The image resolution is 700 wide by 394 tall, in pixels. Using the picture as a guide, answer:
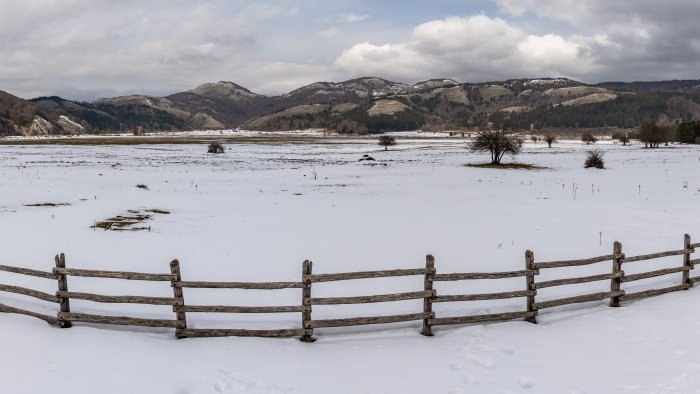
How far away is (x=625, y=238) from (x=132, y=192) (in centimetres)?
2952

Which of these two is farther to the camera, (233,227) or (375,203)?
(375,203)

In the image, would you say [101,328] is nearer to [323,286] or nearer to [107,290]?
[107,290]

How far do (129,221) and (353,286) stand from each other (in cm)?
1360

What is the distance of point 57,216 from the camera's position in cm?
2333

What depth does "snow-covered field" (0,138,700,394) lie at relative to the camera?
8.81m

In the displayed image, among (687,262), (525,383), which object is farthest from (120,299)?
(687,262)

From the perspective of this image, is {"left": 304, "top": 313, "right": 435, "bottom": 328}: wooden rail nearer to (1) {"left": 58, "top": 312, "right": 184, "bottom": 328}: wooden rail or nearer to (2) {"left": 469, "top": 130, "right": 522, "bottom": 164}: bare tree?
(1) {"left": 58, "top": 312, "right": 184, "bottom": 328}: wooden rail

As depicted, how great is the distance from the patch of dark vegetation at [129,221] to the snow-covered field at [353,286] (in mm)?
709

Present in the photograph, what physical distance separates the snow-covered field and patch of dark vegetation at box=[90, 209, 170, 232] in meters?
0.71

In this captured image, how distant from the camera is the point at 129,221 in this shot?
2284 centimetres

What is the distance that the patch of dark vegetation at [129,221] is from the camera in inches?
837

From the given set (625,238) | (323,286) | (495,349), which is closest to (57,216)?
(323,286)

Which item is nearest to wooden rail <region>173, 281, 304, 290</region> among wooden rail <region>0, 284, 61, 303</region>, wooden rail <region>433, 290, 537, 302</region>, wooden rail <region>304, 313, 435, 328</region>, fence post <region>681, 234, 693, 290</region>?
wooden rail <region>304, 313, 435, 328</region>

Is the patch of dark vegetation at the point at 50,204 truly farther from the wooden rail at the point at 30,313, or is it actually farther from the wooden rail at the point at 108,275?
the wooden rail at the point at 108,275
